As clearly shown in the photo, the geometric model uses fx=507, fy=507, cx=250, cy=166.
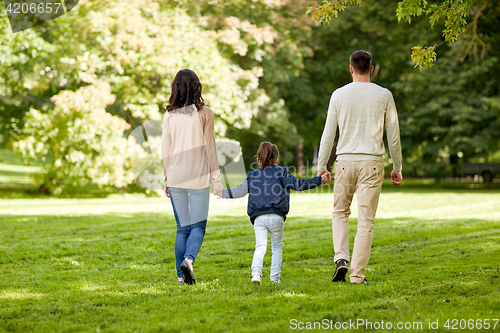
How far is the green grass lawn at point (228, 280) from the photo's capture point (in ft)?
11.2

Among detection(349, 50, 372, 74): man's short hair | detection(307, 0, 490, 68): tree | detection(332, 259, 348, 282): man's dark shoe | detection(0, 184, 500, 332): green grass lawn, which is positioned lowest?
detection(0, 184, 500, 332): green grass lawn

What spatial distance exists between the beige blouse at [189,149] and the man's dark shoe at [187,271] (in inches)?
26.0

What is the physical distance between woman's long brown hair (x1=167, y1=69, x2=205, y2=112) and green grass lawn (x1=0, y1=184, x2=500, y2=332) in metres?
1.60

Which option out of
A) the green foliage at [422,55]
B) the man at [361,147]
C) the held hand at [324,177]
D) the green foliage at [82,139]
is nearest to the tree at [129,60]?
the green foliage at [82,139]

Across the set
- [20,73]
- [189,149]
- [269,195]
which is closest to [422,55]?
[269,195]

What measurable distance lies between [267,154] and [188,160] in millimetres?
752

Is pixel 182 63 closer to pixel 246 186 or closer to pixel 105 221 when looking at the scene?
pixel 105 221

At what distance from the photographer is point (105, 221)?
9688 millimetres

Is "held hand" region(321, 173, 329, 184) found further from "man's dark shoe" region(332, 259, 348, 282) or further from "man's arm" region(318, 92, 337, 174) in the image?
"man's dark shoe" region(332, 259, 348, 282)

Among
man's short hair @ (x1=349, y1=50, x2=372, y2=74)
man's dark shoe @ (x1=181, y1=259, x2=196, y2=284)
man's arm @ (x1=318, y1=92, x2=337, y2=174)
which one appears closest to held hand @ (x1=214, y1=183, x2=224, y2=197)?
man's dark shoe @ (x1=181, y1=259, x2=196, y2=284)

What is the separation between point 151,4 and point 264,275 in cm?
1345

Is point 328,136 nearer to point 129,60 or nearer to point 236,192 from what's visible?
point 236,192

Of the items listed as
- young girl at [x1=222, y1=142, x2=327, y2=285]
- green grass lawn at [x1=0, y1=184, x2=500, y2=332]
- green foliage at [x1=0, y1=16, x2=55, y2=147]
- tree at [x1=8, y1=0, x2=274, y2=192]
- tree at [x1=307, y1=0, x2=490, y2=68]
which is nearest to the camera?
green grass lawn at [x1=0, y1=184, x2=500, y2=332]

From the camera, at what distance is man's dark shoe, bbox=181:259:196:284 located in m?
4.36
